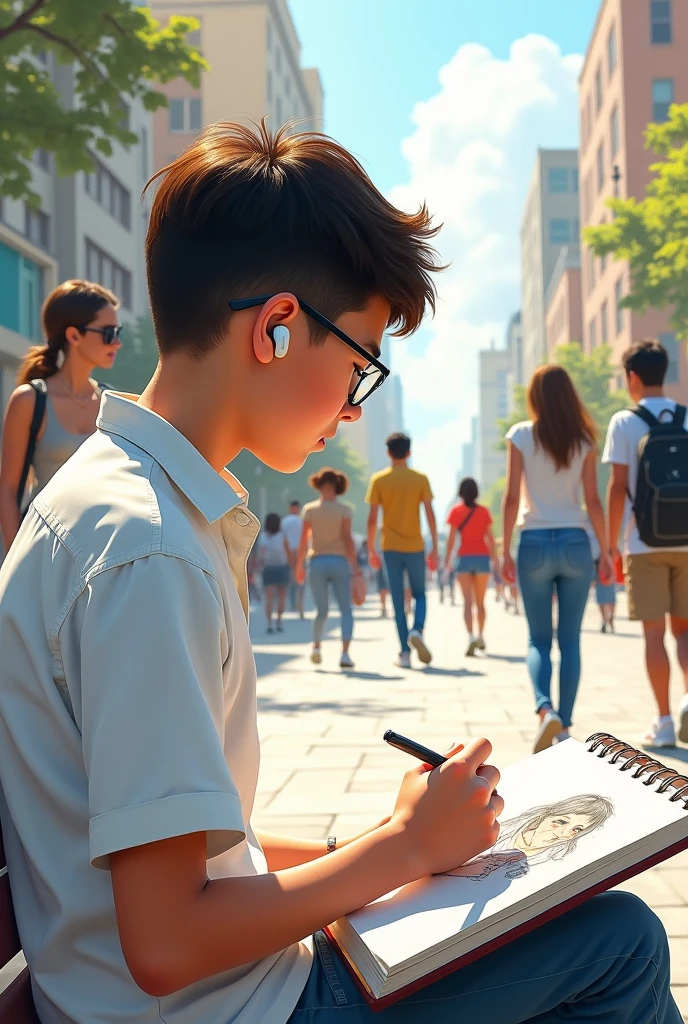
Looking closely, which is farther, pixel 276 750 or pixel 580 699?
pixel 580 699

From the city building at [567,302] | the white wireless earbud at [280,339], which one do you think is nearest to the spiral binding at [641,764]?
the white wireless earbud at [280,339]

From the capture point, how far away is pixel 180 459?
1.31 m

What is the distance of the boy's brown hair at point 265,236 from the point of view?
1369mm

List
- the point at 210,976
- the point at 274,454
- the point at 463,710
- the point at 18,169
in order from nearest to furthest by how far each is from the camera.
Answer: the point at 210,976
the point at 274,454
the point at 463,710
the point at 18,169

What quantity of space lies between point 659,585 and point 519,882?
16.4 ft

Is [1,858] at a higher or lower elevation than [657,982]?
higher

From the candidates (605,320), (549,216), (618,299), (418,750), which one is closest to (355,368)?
(418,750)

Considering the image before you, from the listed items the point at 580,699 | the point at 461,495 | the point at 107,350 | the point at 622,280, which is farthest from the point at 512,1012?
the point at 622,280

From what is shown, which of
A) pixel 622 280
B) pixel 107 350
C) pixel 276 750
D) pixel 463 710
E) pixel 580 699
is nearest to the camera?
pixel 107 350

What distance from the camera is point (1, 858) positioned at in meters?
1.31

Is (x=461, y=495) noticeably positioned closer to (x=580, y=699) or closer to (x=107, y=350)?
(x=580, y=699)

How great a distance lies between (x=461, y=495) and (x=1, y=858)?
13048mm

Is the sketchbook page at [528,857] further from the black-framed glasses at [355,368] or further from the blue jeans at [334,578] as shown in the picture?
the blue jeans at [334,578]

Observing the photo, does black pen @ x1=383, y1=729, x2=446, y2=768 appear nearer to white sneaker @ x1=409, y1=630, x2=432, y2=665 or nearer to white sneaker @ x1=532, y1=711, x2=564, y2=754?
white sneaker @ x1=532, y1=711, x2=564, y2=754
